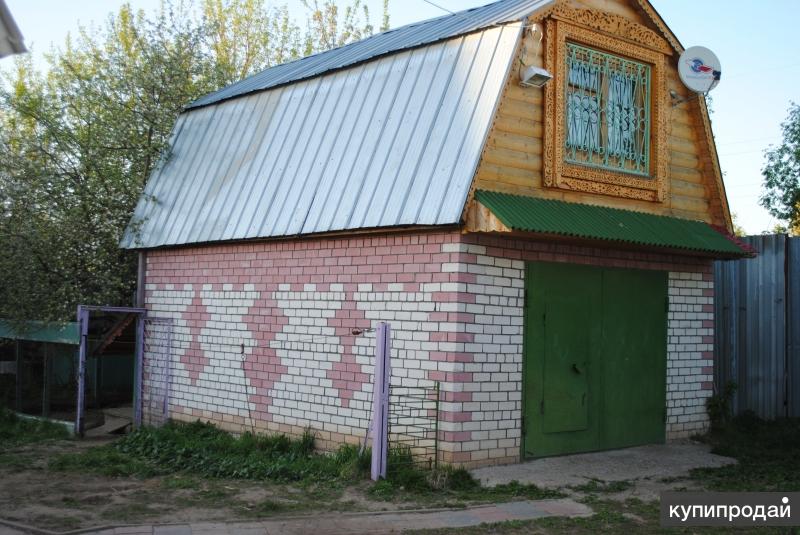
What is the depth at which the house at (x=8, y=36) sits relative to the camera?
153 inches

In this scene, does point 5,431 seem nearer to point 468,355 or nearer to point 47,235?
point 47,235

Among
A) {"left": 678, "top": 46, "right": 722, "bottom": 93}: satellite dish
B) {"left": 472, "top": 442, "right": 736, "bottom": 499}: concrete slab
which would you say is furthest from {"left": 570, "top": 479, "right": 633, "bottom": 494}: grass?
{"left": 678, "top": 46, "right": 722, "bottom": 93}: satellite dish

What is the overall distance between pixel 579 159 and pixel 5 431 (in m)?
8.75

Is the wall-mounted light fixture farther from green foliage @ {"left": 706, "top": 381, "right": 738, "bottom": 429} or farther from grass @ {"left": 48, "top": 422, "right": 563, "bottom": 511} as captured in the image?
green foliage @ {"left": 706, "top": 381, "right": 738, "bottom": 429}

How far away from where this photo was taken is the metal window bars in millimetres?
9977

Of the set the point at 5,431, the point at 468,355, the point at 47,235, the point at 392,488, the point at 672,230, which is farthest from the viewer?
the point at 47,235

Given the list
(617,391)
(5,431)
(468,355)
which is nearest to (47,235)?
(5,431)

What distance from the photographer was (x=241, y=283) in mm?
11695

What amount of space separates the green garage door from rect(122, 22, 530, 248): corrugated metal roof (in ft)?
5.32

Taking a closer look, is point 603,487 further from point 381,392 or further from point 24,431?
point 24,431

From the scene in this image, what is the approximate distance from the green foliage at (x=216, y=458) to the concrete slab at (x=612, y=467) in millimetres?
1540

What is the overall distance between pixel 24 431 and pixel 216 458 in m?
4.21

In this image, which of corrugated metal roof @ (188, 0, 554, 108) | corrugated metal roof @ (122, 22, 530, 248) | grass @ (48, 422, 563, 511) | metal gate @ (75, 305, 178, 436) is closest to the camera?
grass @ (48, 422, 563, 511)

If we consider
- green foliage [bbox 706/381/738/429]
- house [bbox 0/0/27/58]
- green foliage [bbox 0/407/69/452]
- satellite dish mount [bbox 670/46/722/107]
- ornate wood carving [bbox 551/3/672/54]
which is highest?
ornate wood carving [bbox 551/3/672/54]
